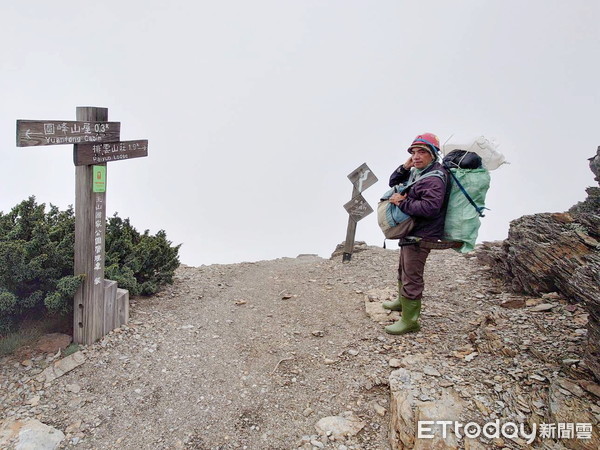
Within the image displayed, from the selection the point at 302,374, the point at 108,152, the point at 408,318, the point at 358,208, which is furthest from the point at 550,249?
the point at 108,152

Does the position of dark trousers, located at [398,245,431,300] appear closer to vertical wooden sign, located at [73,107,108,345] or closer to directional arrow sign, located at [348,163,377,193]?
vertical wooden sign, located at [73,107,108,345]

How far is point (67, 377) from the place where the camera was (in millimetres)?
4508

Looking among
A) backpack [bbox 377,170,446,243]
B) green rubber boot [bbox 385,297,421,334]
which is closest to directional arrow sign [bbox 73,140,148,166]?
backpack [bbox 377,170,446,243]

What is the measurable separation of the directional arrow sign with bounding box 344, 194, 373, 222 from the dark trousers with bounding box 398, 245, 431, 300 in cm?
393

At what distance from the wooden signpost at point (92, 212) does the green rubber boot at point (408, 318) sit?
3.75 meters

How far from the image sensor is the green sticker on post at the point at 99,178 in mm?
4786

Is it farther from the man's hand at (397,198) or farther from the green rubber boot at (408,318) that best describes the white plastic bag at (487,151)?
the green rubber boot at (408,318)

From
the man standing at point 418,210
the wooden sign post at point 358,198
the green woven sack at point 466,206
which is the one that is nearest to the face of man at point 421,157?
the man standing at point 418,210

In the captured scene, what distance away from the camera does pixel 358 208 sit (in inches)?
349

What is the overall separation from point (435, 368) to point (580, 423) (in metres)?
1.34

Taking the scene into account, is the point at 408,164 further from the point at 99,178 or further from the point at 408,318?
the point at 99,178

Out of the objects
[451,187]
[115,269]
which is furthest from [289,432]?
[115,269]

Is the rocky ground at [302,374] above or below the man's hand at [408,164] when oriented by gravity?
below

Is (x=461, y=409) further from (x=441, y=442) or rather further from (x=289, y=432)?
(x=289, y=432)
